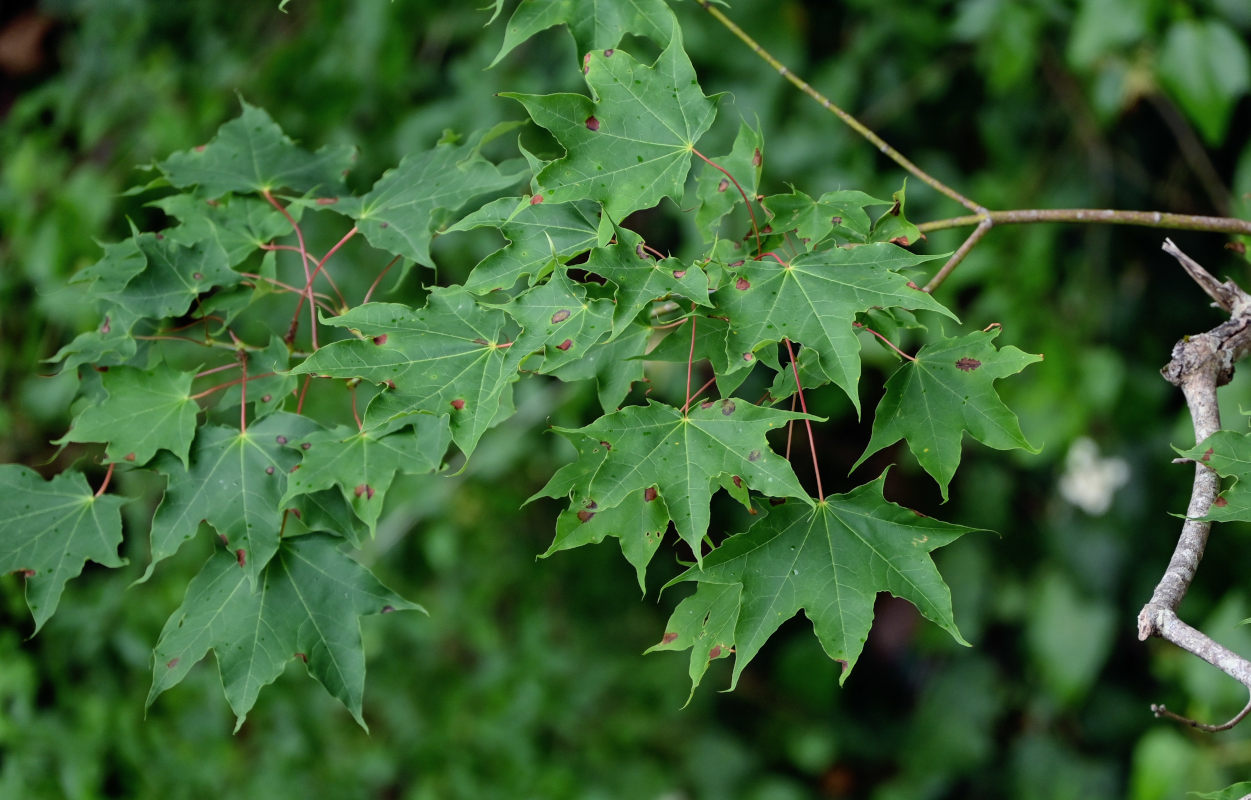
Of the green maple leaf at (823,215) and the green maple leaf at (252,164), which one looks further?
the green maple leaf at (252,164)

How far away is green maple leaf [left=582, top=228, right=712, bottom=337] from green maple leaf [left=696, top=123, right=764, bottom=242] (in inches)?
8.1

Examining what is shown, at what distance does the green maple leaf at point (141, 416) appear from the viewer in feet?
2.87

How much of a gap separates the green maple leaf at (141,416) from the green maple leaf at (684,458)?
0.35m

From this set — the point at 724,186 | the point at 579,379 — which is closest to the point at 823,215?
the point at 724,186

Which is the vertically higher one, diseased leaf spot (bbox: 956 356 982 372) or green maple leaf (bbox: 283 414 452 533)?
diseased leaf spot (bbox: 956 356 982 372)

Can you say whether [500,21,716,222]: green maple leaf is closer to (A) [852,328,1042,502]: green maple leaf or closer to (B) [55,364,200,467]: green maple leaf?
(A) [852,328,1042,502]: green maple leaf

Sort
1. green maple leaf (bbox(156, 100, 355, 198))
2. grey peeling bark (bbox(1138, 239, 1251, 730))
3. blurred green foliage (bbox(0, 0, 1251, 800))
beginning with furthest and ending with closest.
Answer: blurred green foliage (bbox(0, 0, 1251, 800))
green maple leaf (bbox(156, 100, 355, 198))
grey peeling bark (bbox(1138, 239, 1251, 730))

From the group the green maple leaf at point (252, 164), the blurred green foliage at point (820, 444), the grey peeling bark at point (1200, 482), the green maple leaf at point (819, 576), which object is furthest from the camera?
the blurred green foliage at point (820, 444)

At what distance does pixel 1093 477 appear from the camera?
1.85 metres

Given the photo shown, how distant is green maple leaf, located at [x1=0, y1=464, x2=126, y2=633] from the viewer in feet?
2.97

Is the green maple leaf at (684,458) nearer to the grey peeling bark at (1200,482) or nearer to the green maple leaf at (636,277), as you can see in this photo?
the green maple leaf at (636,277)

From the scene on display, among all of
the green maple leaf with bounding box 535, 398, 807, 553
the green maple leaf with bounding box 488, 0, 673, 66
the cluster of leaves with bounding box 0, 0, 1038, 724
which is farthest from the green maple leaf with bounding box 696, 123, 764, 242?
the green maple leaf with bounding box 535, 398, 807, 553

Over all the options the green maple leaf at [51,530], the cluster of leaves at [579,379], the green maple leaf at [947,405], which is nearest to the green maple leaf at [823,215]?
the cluster of leaves at [579,379]

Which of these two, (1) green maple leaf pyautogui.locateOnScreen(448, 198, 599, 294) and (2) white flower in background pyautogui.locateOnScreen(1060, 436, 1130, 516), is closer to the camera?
(1) green maple leaf pyautogui.locateOnScreen(448, 198, 599, 294)
